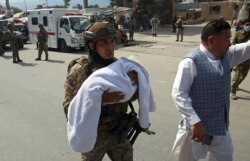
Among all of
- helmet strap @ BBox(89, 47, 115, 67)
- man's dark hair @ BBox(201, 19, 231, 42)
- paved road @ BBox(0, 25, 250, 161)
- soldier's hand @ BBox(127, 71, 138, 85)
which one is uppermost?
man's dark hair @ BBox(201, 19, 231, 42)

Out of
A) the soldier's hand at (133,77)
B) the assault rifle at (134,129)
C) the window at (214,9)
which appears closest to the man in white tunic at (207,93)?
the assault rifle at (134,129)

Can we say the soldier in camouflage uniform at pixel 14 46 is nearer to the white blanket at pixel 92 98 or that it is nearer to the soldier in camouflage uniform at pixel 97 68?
the soldier in camouflage uniform at pixel 97 68

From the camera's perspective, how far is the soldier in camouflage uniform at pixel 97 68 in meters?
2.51

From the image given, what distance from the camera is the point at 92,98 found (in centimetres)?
229

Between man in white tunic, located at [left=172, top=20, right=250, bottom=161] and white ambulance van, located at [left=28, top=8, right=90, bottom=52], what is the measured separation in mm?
14493

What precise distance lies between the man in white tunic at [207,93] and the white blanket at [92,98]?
51 cm

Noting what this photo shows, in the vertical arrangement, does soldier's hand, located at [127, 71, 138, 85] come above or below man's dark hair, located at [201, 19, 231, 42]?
below

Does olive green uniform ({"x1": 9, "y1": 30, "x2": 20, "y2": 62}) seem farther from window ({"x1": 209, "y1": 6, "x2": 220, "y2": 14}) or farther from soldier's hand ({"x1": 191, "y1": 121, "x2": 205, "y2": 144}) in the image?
window ({"x1": 209, "y1": 6, "x2": 220, "y2": 14})

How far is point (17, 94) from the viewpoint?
27.1ft

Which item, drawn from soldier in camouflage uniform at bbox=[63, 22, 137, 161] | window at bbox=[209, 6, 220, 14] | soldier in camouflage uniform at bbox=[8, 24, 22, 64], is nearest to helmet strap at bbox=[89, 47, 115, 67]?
soldier in camouflage uniform at bbox=[63, 22, 137, 161]

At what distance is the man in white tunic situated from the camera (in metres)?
Result: 2.78

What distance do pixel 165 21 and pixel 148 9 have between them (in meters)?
2.40

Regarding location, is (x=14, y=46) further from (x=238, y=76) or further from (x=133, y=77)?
(x=133, y=77)

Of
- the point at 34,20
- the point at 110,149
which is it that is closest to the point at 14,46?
the point at 34,20
